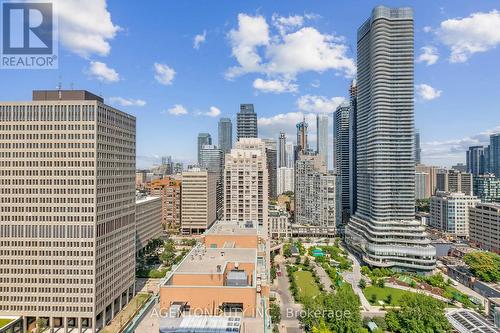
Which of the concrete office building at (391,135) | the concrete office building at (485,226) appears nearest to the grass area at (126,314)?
the concrete office building at (391,135)

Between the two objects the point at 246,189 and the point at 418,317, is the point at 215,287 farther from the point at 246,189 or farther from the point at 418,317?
the point at 246,189

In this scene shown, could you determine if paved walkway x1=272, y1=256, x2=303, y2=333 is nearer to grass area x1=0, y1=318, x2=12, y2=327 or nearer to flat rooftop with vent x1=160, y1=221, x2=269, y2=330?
flat rooftop with vent x1=160, y1=221, x2=269, y2=330

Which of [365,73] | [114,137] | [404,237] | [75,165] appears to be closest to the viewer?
[75,165]

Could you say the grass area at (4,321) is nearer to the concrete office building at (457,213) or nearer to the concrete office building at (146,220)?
the concrete office building at (146,220)

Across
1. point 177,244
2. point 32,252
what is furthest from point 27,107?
point 177,244

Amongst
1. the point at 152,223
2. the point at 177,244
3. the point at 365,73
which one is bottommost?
the point at 177,244

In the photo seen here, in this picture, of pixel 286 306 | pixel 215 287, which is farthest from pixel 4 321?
pixel 286 306

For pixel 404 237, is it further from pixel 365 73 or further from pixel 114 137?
pixel 114 137
